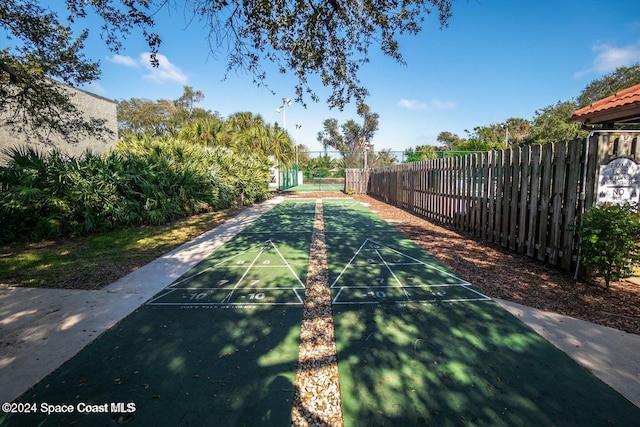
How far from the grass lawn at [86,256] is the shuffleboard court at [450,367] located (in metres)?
3.88

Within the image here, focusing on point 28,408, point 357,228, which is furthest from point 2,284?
point 357,228

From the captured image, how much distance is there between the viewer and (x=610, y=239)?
11.2 feet

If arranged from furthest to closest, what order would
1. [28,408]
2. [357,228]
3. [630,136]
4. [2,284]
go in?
[357,228] < [2,284] < [630,136] < [28,408]

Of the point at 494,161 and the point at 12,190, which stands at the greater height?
the point at 494,161

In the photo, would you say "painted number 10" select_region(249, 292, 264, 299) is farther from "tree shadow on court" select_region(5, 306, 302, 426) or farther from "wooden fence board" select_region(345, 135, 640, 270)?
"wooden fence board" select_region(345, 135, 640, 270)

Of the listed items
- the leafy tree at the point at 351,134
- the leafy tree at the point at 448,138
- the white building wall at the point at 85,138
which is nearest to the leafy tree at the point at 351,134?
the leafy tree at the point at 351,134

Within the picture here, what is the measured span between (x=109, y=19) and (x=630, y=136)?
7.85 metres

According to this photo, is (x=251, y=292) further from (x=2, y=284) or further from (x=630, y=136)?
(x=630, y=136)

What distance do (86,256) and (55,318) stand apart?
9.52ft

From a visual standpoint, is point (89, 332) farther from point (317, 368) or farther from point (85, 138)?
point (85, 138)

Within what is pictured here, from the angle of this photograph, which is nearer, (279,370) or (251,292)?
(279,370)

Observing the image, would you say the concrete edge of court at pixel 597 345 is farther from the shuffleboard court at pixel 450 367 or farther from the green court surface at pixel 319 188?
the green court surface at pixel 319 188

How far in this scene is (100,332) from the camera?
288 centimetres

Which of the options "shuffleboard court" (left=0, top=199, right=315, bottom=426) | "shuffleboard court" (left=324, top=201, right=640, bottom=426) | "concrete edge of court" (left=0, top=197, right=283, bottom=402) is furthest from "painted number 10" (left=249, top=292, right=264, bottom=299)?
"concrete edge of court" (left=0, top=197, right=283, bottom=402)
